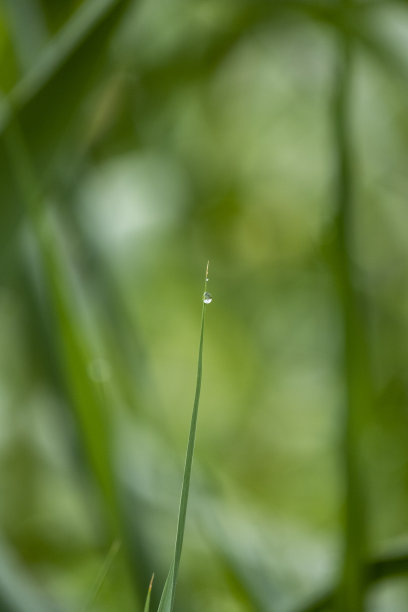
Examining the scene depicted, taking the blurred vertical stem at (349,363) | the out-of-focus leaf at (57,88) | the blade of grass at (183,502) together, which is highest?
the out-of-focus leaf at (57,88)

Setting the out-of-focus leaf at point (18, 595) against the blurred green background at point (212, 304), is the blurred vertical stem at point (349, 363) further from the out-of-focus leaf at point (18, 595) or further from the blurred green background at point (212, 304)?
the out-of-focus leaf at point (18, 595)

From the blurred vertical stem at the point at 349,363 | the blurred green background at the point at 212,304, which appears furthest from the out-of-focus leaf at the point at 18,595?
the blurred vertical stem at the point at 349,363

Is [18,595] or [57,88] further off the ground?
[57,88]

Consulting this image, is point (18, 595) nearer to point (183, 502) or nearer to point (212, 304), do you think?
point (183, 502)

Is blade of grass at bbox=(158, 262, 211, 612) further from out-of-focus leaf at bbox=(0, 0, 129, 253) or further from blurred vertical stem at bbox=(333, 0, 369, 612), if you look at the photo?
out-of-focus leaf at bbox=(0, 0, 129, 253)

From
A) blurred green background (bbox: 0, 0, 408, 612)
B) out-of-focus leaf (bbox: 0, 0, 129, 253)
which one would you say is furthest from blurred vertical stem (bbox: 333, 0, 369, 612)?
out-of-focus leaf (bbox: 0, 0, 129, 253)

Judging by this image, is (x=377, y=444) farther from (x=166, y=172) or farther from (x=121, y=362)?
(x=166, y=172)

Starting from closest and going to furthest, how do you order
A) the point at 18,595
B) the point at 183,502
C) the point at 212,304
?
the point at 183,502 < the point at 18,595 < the point at 212,304

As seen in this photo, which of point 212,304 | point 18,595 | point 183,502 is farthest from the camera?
point 212,304

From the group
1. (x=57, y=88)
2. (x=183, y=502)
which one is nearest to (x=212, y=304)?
(x=57, y=88)
